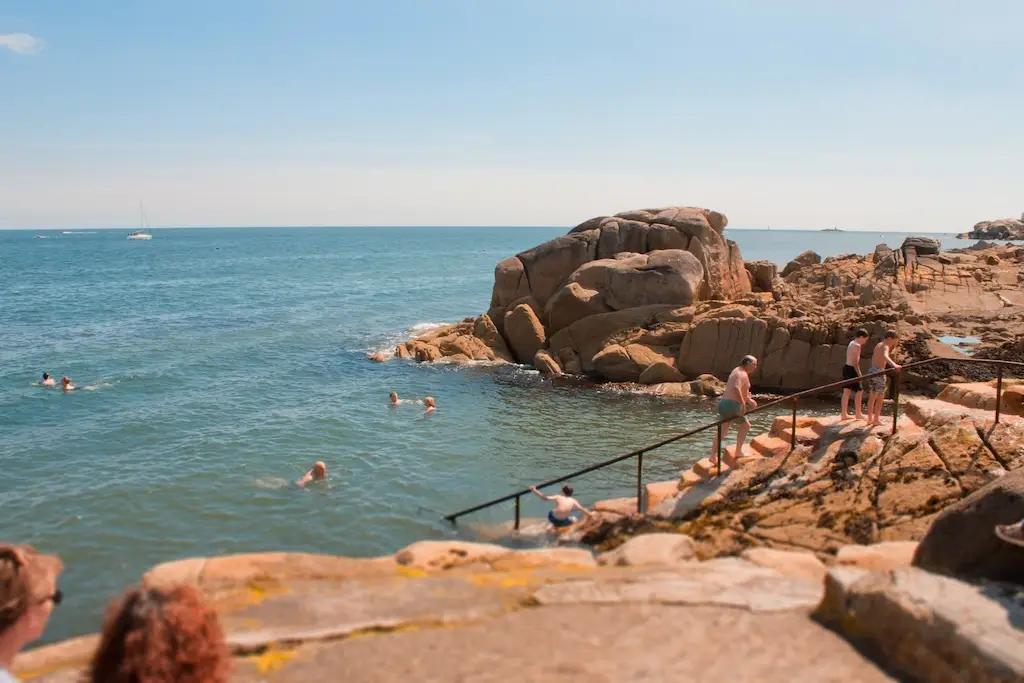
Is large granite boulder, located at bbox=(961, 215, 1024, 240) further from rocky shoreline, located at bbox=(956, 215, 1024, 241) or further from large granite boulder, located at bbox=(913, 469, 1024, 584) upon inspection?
large granite boulder, located at bbox=(913, 469, 1024, 584)

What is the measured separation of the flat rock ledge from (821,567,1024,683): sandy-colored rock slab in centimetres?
1

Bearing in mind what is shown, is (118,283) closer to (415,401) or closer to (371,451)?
(415,401)

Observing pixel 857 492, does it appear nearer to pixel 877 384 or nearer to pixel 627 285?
pixel 877 384

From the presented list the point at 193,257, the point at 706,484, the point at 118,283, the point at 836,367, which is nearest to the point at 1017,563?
the point at 706,484

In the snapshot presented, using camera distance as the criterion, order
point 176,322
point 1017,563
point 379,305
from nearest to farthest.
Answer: point 1017,563
point 176,322
point 379,305

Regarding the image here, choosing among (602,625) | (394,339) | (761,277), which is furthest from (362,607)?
(394,339)

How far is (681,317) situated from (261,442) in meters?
16.4

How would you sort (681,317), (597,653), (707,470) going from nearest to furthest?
(597,653) < (707,470) < (681,317)

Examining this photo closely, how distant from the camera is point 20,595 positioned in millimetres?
3164

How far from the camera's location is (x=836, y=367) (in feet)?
83.5

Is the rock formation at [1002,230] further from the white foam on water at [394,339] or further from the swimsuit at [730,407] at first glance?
the swimsuit at [730,407]

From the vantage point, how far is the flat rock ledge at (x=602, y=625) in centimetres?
545

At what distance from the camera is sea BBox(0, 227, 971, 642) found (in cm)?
1485

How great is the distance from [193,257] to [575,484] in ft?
359
